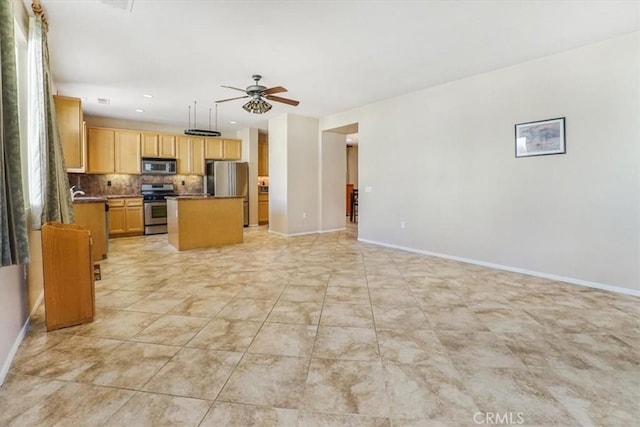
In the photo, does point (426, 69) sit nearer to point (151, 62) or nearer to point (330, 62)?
point (330, 62)

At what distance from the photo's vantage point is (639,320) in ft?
8.34

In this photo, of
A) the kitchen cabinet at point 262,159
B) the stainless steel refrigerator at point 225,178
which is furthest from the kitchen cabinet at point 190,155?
the kitchen cabinet at point 262,159

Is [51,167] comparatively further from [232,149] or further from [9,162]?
[232,149]

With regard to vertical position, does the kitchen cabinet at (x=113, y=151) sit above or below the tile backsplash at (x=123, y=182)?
above

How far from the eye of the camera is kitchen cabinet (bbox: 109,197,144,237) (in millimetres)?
6627

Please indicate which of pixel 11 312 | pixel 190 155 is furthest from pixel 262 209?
pixel 11 312

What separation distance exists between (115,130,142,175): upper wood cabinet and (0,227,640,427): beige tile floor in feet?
13.9

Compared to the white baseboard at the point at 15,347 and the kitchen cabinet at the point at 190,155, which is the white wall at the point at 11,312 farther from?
the kitchen cabinet at the point at 190,155

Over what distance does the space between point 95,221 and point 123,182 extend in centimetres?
298

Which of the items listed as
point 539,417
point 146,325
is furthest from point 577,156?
point 146,325

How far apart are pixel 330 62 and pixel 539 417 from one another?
3.85 metres

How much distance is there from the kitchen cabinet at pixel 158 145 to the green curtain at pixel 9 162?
5947mm

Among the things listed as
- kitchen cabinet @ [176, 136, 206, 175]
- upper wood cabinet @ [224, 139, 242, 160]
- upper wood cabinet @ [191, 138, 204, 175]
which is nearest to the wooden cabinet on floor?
kitchen cabinet @ [176, 136, 206, 175]

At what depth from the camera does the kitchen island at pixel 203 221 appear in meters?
5.29
